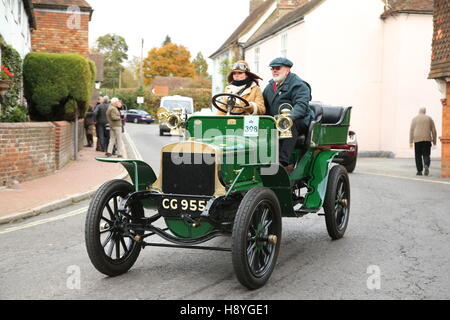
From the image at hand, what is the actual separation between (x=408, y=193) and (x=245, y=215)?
7.94 meters

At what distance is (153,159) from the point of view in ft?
61.1

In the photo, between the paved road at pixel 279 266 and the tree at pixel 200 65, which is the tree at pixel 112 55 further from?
the paved road at pixel 279 266

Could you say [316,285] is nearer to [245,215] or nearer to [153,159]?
[245,215]

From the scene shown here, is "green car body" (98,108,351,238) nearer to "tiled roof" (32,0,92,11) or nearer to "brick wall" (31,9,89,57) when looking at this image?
"brick wall" (31,9,89,57)

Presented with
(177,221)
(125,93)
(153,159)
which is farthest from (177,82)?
(177,221)

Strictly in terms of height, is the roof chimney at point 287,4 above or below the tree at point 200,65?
below

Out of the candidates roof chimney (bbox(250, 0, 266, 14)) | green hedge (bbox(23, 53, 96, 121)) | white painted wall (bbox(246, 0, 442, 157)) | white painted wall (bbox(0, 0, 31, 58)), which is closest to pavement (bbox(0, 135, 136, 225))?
green hedge (bbox(23, 53, 96, 121))

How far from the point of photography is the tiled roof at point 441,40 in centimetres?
1606

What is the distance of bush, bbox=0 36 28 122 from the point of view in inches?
531

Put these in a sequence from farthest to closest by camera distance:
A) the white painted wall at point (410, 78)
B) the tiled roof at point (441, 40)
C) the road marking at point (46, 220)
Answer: the white painted wall at point (410, 78), the tiled roof at point (441, 40), the road marking at point (46, 220)

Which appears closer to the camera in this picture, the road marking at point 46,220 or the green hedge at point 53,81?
the road marking at point 46,220

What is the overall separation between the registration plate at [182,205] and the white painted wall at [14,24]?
12283mm

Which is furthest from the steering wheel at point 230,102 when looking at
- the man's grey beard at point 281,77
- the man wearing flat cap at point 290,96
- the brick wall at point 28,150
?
the brick wall at point 28,150

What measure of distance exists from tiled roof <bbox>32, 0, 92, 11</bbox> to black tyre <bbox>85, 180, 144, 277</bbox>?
2413 cm
